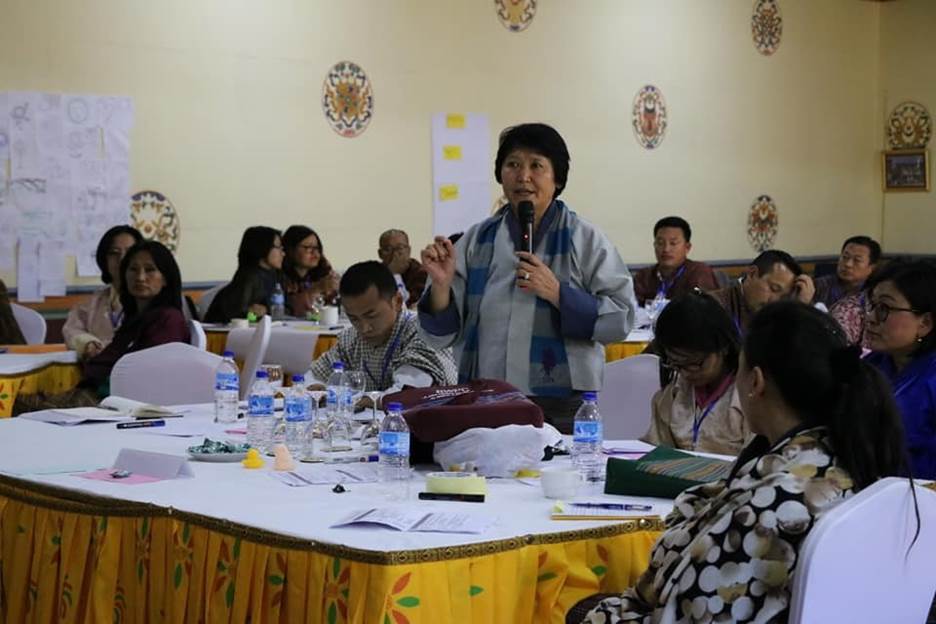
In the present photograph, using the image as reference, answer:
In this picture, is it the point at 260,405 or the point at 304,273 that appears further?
the point at 304,273

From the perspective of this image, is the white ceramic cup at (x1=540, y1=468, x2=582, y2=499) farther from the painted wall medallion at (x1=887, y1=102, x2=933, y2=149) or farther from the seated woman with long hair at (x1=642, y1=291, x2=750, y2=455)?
the painted wall medallion at (x1=887, y1=102, x2=933, y2=149)

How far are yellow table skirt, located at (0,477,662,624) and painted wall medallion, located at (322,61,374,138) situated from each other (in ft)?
21.1

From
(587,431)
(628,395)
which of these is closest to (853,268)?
(628,395)

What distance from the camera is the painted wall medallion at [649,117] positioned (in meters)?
11.7

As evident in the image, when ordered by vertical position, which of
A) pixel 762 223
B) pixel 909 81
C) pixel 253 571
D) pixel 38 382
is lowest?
pixel 253 571

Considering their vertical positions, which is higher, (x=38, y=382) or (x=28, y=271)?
(x=28, y=271)

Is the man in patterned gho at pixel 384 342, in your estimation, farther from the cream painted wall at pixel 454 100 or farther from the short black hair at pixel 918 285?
the cream painted wall at pixel 454 100

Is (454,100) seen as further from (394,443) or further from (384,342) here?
(394,443)

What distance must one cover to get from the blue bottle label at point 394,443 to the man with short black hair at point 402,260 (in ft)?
20.0

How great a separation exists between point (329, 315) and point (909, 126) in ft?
27.5

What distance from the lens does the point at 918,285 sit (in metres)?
3.51

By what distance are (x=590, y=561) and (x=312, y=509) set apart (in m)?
0.59

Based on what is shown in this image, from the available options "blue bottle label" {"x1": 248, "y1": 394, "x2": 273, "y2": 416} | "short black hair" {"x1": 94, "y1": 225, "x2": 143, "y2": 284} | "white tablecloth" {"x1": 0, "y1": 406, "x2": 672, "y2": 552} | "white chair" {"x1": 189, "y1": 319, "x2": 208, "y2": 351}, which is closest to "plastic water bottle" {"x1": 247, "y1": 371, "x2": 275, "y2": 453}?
"blue bottle label" {"x1": 248, "y1": 394, "x2": 273, "y2": 416}

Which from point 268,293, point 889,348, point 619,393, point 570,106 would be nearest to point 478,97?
point 570,106
